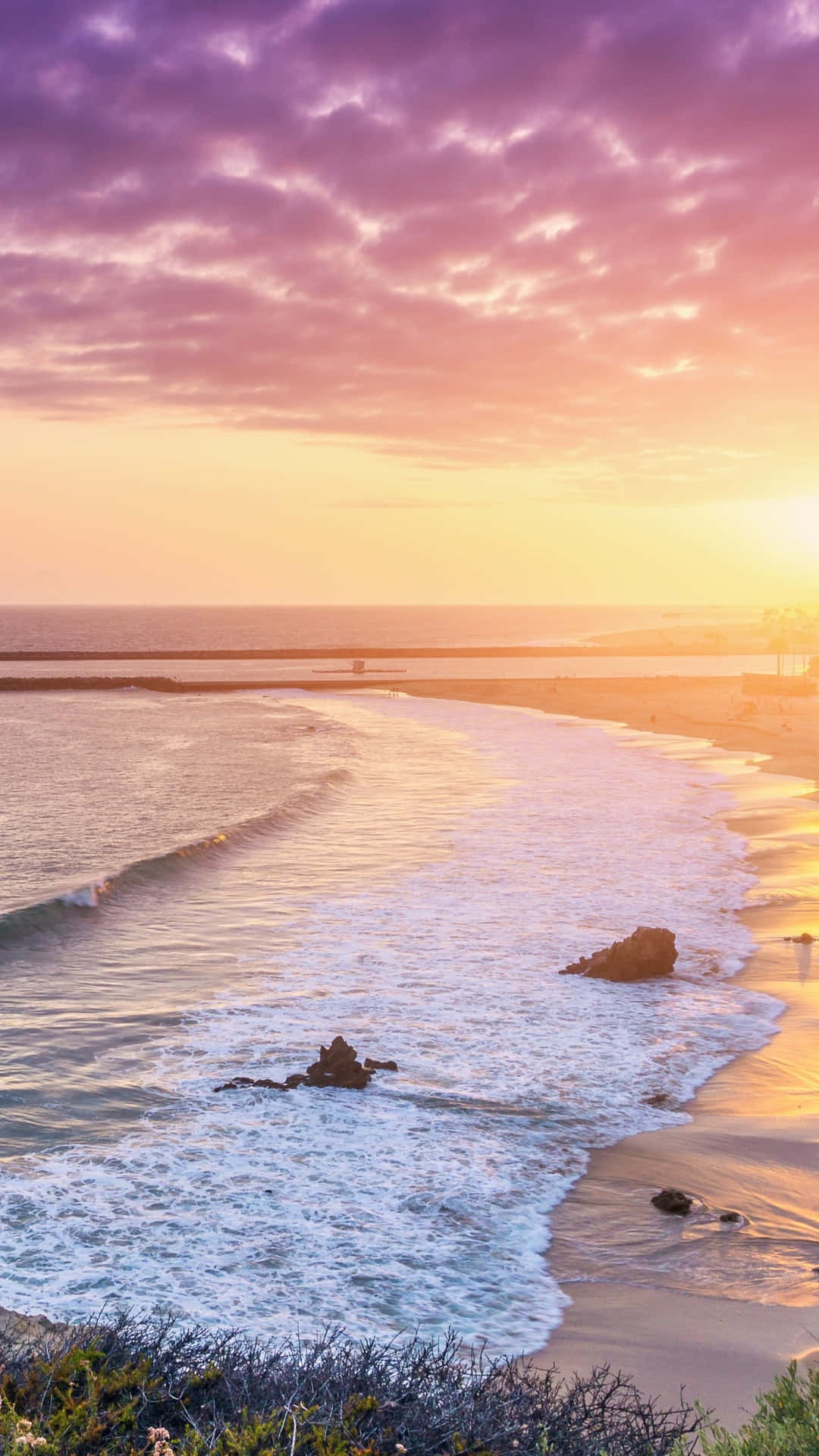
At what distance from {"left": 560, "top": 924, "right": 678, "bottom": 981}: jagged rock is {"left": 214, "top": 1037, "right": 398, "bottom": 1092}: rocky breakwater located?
Result: 5.41 m

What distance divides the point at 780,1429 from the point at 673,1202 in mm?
4185

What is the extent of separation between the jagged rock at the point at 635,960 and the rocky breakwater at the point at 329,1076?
541 centimetres

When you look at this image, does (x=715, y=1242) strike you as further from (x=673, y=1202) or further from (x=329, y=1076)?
(x=329, y=1076)

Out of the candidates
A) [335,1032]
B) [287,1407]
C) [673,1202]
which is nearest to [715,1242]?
[673,1202]

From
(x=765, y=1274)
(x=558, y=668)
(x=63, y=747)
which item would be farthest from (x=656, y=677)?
(x=765, y=1274)

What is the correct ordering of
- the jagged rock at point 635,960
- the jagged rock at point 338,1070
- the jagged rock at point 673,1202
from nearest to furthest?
the jagged rock at point 673,1202
the jagged rock at point 338,1070
the jagged rock at point 635,960

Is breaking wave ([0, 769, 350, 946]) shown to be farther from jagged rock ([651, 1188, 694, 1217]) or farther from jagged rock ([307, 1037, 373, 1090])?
jagged rock ([651, 1188, 694, 1217])

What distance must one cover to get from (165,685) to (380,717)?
3320cm

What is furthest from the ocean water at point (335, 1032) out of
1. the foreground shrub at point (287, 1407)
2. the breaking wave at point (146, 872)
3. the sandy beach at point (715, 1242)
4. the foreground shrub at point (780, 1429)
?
the foreground shrub at point (780, 1429)

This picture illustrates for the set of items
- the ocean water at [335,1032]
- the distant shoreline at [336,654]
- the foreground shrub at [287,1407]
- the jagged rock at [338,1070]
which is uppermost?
the distant shoreline at [336,654]

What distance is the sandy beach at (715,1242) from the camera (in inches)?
288

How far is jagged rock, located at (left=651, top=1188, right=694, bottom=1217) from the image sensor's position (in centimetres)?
949

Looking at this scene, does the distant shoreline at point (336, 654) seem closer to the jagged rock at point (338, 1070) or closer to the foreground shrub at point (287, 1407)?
the jagged rock at point (338, 1070)

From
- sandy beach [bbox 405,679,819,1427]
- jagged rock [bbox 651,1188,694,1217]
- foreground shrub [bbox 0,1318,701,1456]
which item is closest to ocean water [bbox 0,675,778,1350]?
A: sandy beach [bbox 405,679,819,1427]
